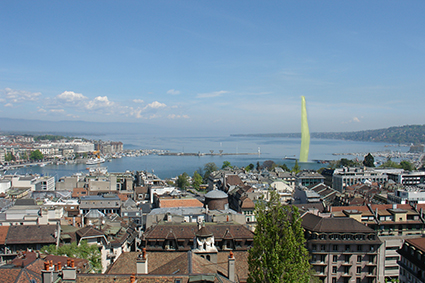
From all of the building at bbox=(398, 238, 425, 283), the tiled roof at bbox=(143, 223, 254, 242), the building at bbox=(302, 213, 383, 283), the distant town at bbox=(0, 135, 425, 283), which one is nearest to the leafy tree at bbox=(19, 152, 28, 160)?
the distant town at bbox=(0, 135, 425, 283)

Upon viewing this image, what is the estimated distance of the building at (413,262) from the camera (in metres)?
14.2

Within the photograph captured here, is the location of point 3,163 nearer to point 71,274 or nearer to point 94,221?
point 94,221

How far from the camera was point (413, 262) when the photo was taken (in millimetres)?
14758

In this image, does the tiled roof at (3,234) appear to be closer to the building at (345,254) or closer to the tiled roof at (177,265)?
the tiled roof at (177,265)

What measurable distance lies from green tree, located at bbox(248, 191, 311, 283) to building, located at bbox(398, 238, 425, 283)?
7.87 metres

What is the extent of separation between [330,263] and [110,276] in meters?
12.1

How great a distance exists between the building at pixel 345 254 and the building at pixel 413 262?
1.26 metres

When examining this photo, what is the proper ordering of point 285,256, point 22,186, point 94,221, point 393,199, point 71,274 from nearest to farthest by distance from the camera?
point 71,274 < point 285,256 < point 94,221 < point 393,199 < point 22,186

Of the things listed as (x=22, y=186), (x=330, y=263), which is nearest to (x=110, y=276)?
(x=330, y=263)

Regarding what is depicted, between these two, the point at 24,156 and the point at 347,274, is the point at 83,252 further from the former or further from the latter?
the point at 24,156

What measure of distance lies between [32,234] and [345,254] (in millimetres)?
14916

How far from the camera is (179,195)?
32156 mm

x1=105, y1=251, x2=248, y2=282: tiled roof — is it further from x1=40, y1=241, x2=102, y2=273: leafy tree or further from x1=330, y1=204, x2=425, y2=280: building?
x1=330, y1=204, x2=425, y2=280: building

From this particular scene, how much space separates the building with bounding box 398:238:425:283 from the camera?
14250 mm
